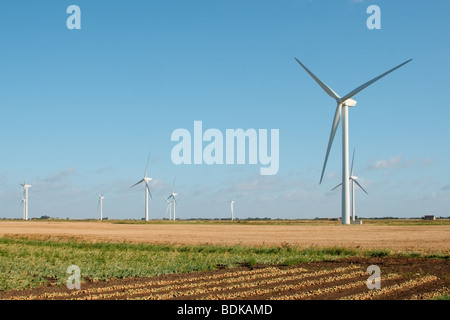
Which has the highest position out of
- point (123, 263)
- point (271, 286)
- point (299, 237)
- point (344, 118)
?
point (344, 118)

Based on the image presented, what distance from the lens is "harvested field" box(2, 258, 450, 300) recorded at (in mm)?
19203

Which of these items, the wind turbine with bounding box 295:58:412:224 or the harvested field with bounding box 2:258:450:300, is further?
the wind turbine with bounding box 295:58:412:224

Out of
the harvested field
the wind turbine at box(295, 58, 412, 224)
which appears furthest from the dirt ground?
the harvested field

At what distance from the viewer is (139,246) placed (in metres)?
46.6

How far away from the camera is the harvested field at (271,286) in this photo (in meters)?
19.2

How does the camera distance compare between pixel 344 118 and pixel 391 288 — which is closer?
pixel 391 288

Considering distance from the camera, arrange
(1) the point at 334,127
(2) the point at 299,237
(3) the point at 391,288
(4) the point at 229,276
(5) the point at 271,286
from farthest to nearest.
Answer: (1) the point at 334,127 → (2) the point at 299,237 → (4) the point at 229,276 → (5) the point at 271,286 → (3) the point at 391,288

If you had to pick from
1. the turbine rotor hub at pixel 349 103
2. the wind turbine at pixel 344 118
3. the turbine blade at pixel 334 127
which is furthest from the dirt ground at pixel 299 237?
the turbine rotor hub at pixel 349 103

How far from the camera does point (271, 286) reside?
21.6m

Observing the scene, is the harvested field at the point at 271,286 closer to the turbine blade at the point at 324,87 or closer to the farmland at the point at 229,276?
the farmland at the point at 229,276

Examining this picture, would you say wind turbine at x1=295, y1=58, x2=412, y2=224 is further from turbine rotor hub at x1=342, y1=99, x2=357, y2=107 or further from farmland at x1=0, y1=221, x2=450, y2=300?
farmland at x1=0, y1=221, x2=450, y2=300

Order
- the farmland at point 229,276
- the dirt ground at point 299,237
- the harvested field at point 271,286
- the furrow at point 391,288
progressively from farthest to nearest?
the dirt ground at point 299,237
the farmland at point 229,276
the harvested field at point 271,286
the furrow at point 391,288

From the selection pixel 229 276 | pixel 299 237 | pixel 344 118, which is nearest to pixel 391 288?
pixel 229 276

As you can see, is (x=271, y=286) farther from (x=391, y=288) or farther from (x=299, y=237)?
(x=299, y=237)
